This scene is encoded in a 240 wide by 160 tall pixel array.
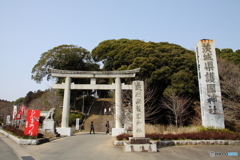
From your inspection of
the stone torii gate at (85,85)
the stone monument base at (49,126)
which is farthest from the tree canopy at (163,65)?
the stone monument base at (49,126)

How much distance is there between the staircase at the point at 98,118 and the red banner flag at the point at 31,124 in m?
14.5

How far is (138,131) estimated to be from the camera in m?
8.77

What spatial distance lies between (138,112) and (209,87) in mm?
7449

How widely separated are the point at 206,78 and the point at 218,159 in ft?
26.8

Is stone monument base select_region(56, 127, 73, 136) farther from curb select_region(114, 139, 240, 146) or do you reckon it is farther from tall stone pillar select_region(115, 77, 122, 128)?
curb select_region(114, 139, 240, 146)

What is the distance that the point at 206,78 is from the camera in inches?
536

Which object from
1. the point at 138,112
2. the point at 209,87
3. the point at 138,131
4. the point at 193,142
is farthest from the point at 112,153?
the point at 209,87

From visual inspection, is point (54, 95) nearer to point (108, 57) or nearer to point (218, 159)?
point (108, 57)

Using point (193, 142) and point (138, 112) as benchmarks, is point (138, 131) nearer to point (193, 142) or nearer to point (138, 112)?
point (138, 112)

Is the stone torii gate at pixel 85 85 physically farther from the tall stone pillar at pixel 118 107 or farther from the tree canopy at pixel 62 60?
the tree canopy at pixel 62 60

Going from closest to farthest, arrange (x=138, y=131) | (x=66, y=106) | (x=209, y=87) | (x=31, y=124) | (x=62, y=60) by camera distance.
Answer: (x=138, y=131) < (x=31, y=124) < (x=209, y=87) < (x=66, y=106) < (x=62, y=60)

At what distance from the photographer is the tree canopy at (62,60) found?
2889cm

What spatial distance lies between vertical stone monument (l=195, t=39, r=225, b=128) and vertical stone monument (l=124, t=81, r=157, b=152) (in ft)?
22.2

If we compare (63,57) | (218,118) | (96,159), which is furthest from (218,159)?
(63,57)
